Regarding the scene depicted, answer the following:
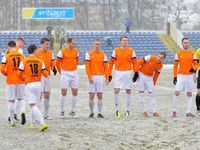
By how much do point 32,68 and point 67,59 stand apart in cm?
248

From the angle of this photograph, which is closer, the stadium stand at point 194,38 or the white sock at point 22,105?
the white sock at point 22,105

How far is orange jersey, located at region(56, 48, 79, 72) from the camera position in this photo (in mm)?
14148

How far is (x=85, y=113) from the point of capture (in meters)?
15.5

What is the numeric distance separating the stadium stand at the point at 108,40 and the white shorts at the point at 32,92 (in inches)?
1397

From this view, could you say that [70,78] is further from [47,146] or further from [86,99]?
[86,99]

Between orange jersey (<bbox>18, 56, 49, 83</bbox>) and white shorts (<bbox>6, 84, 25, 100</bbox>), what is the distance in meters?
0.85

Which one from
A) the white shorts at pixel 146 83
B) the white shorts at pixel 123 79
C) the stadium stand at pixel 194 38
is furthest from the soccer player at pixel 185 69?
the stadium stand at pixel 194 38

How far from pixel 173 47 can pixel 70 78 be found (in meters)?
37.0

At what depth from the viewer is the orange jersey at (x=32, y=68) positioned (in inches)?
461

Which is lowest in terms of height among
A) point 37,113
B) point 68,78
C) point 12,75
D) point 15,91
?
point 37,113

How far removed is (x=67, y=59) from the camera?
46.4ft

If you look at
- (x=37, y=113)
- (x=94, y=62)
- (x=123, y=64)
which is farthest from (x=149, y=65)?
(x=37, y=113)

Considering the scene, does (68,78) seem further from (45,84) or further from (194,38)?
(194,38)

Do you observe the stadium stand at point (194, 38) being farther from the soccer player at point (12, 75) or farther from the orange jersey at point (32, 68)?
the orange jersey at point (32, 68)
